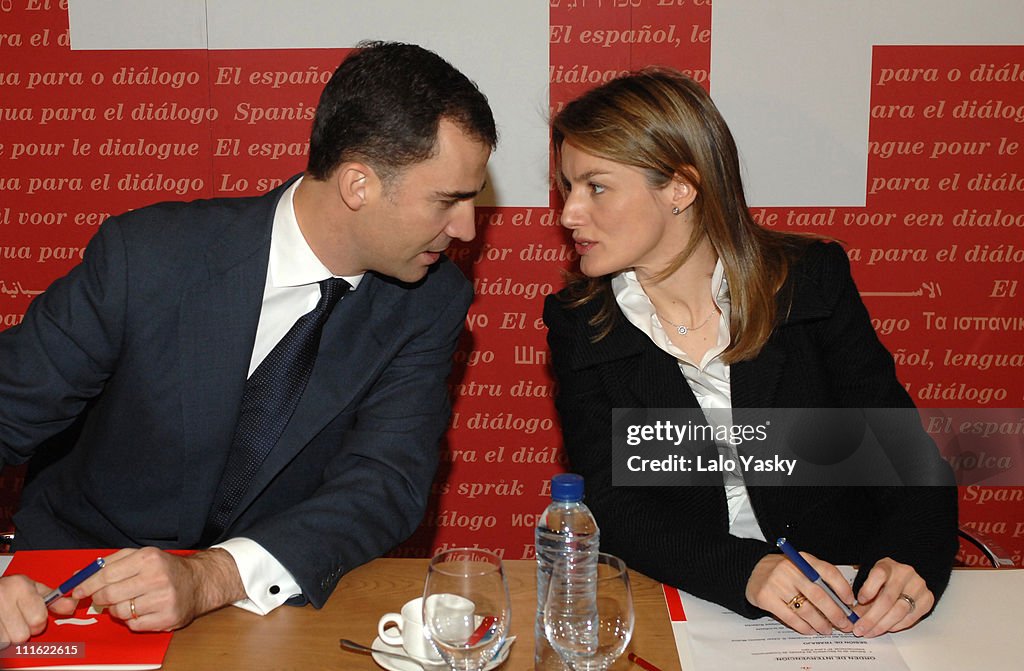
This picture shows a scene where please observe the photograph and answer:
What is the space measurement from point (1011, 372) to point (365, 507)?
206 centimetres

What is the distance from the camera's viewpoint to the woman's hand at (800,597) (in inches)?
59.7

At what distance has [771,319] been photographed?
A: 2.12 m

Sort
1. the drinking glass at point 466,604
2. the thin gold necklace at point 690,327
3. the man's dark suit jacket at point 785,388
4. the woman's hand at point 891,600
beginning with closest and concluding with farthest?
the drinking glass at point 466,604, the woman's hand at point 891,600, the man's dark suit jacket at point 785,388, the thin gold necklace at point 690,327

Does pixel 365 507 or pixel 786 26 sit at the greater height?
pixel 786 26

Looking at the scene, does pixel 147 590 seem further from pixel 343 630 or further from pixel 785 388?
pixel 785 388

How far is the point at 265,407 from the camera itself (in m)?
1.95

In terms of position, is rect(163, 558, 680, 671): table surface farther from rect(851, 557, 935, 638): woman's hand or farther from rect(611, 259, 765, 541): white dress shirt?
rect(611, 259, 765, 541): white dress shirt

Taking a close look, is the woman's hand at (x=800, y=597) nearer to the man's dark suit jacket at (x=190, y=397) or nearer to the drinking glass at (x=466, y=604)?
the drinking glass at (x=466, y=604)

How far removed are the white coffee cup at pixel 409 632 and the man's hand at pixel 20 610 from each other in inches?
19.0

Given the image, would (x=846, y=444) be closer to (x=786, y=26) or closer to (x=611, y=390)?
(x=611, y=390)

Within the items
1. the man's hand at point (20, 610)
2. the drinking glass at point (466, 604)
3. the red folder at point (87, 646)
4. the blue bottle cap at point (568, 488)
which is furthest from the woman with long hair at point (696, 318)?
the man's hand at point (20, 610)

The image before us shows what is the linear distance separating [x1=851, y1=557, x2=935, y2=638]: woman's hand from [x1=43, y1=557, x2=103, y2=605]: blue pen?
1.12 m

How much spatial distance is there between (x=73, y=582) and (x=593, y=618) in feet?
2.45

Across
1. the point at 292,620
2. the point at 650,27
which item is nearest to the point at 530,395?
the point at 650,27
